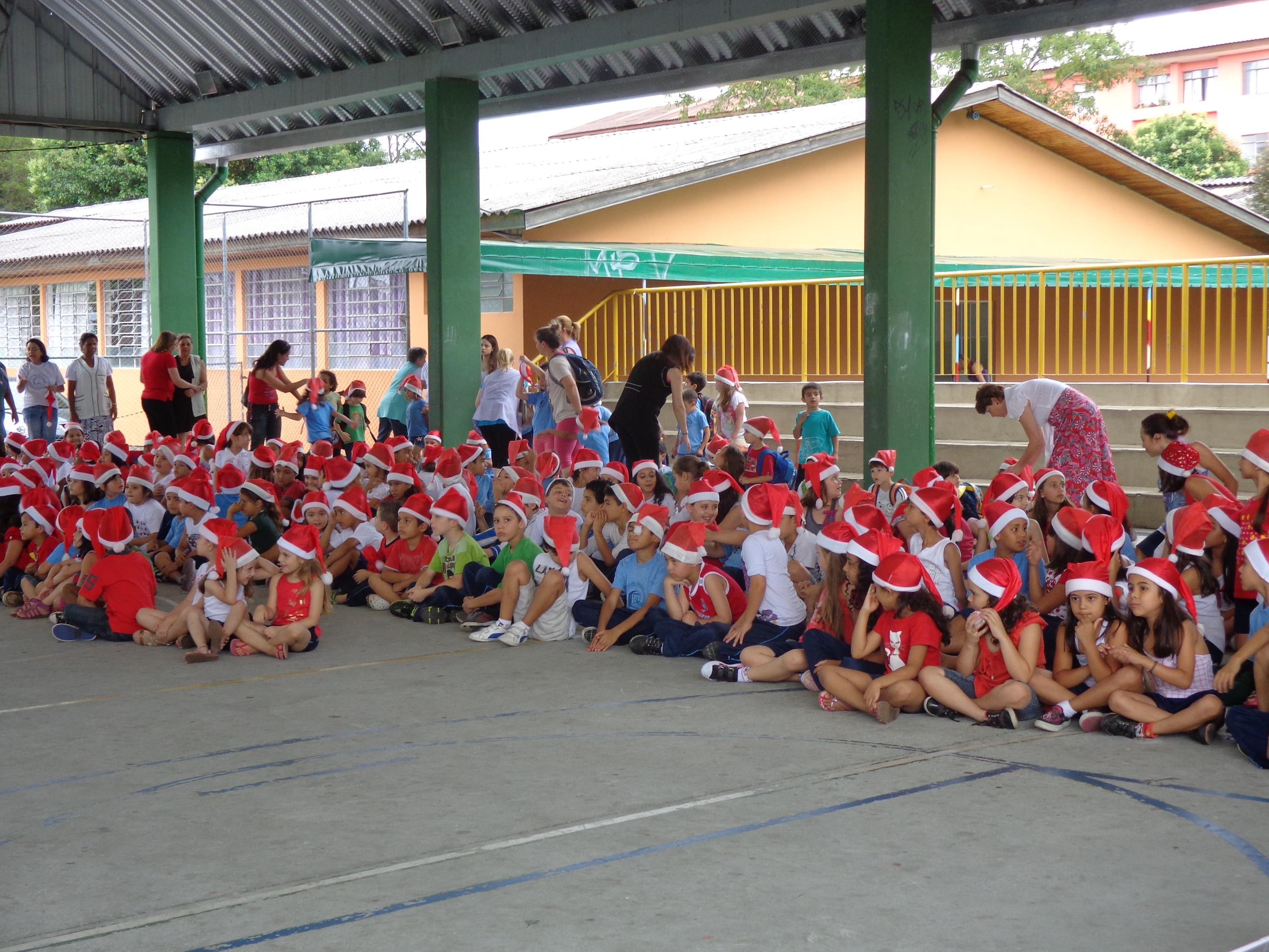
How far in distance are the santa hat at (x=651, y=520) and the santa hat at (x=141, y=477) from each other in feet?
13.8

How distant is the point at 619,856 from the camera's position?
4375 mm

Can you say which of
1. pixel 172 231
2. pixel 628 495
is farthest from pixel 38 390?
pixel 628 495

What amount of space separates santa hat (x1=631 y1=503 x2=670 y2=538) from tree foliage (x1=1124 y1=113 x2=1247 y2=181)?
131 ft

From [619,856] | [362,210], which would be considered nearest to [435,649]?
[619,856]

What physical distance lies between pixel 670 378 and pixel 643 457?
0.70m

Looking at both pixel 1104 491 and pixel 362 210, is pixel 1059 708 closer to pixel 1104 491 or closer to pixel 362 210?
pixel 1104 491

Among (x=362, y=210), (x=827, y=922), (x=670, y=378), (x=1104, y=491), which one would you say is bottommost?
(x=827, y=922)

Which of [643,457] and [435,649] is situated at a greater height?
[643,457]

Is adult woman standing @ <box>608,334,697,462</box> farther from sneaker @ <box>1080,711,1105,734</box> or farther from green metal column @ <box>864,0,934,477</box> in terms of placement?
sneaker @ <box>1080,711,1105,734</box>

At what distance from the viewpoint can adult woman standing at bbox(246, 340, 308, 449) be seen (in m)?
13.8

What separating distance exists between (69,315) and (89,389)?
11703 millimetres

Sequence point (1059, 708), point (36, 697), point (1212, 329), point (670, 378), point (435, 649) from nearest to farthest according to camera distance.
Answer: point (1059, 708) → point (36, 697) → point (435, 649) → point (670, 378) → point (1212, 329)

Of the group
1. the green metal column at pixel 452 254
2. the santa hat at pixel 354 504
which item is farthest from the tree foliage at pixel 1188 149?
the santa hat at pixel 354 504

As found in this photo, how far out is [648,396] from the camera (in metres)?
10.6
